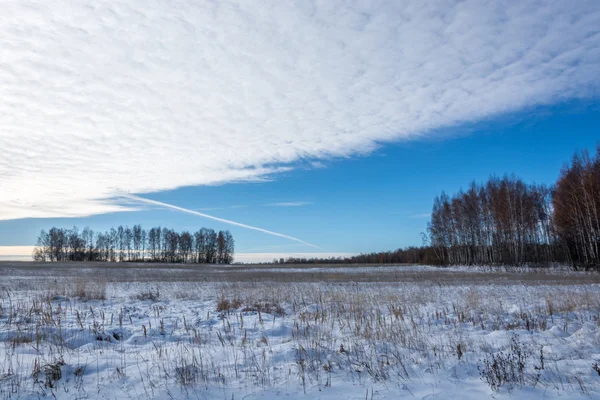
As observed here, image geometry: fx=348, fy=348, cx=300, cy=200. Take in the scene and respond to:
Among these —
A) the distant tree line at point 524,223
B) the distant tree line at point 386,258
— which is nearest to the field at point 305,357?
the distant tree line at point 524,223

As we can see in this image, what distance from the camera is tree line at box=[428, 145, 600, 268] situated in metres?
38.2

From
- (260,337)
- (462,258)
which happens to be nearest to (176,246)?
(462,258)

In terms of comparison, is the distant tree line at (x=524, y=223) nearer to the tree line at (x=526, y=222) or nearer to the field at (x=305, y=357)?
the tree line at (x=526, y=222)

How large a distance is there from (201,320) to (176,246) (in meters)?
137

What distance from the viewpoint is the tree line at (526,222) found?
38156 millimetres

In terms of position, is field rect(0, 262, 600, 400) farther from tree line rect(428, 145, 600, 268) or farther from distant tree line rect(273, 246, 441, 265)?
distant tree line rect(273, 246, 441, 265)

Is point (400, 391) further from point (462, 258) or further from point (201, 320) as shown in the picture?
point (462, 258)

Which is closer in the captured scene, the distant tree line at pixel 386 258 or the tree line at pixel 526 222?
the tree line at pixel 526 222

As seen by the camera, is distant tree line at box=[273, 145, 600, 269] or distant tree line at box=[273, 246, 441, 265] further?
distant tree line at box=[273, 246, 441, 265]

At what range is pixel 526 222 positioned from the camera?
165 feet

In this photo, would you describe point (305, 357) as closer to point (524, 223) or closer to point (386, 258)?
point (524, 223)

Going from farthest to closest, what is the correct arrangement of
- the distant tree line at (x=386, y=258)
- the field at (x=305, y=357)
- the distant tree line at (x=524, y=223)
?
the distant tree line at (x=386, y=258), the distant tree line at (x=524, y=223), the field at (x=305, y=357)

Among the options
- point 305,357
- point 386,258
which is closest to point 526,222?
point 305,357

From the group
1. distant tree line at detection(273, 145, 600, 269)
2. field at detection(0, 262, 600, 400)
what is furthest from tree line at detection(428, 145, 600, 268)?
field at detection(0, 262, 600, 400)
